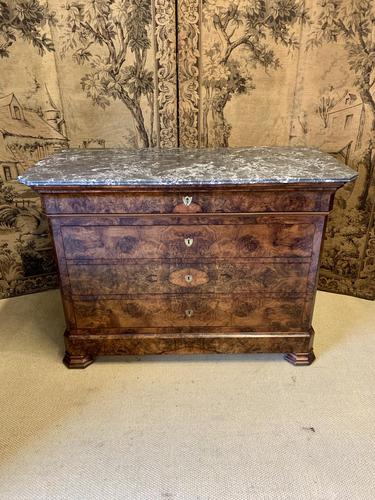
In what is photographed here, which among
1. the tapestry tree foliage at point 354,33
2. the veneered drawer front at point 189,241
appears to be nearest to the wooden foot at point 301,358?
the veneered drawer front at point 189,241

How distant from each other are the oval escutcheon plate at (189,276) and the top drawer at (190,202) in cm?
25

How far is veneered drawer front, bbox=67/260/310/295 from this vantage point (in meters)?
1.51

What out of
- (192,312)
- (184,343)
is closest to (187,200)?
(192,312)

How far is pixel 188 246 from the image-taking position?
148 cm

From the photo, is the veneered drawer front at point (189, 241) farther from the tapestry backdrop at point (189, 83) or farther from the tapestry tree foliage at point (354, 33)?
the tapestry tree foliage at point (354, 33)

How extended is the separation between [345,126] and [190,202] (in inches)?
41.5

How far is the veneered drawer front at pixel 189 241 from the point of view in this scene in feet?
4.75

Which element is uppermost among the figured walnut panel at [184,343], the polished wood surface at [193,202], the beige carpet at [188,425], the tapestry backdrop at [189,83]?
the tapestry backdrop at [189,83]

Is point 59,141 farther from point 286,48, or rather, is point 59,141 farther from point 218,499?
point 218,499

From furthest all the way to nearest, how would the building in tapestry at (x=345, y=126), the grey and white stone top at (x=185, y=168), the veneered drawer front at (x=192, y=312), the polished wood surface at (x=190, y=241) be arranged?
the building in tapestry at (x=345, y=126)
the veneered drawer front at (x=192, y=312)
the polished wood surface at (x=190, y=241)
the grey and white stone top at (x=185, y=168)

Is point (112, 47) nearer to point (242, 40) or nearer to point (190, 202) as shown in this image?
point (242, 40)

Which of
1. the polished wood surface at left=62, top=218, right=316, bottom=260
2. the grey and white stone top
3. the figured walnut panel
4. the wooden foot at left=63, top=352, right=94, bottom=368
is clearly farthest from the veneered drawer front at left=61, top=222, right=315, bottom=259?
the wooden foot at left=63, top=352, right=94, bottom=368

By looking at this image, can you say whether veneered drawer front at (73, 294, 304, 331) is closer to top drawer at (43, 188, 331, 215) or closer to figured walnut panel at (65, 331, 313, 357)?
figured walnut panel at (65, 331, 313, 357)

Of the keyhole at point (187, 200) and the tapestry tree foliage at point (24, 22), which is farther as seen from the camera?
the tapestry tree foliage at point (24, 22)
